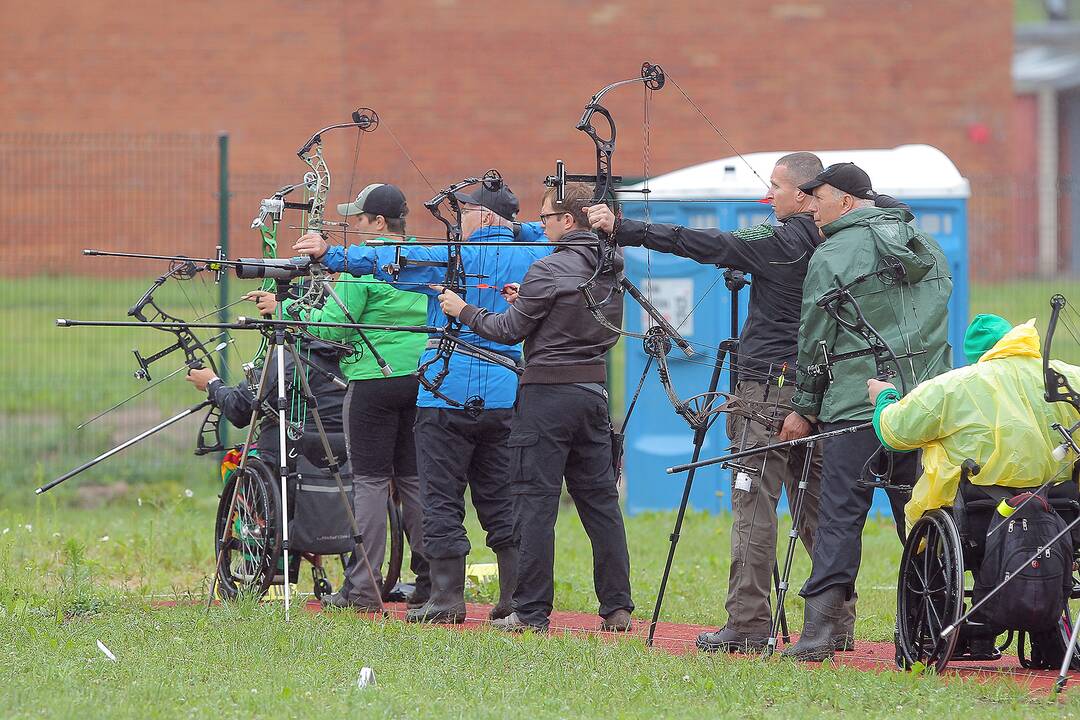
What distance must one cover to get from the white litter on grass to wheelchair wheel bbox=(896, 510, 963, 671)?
86.4 inches

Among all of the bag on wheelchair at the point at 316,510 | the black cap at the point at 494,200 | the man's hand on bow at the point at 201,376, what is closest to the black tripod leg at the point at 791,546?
the black cap at the point at 494,200

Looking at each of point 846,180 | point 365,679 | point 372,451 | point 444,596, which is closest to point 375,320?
point 372,451

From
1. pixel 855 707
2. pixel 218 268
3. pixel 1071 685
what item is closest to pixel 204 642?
pixel 218 268

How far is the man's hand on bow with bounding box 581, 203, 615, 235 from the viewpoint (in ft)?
22.4

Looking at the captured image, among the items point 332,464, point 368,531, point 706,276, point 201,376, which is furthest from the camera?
point 706,276

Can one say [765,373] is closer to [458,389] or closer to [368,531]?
[458,389]

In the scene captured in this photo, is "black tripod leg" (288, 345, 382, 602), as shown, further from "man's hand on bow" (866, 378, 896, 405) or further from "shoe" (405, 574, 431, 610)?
"man's hand on bow" (866, 378, 896, 405)

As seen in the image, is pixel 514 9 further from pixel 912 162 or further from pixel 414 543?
pixel 414 543

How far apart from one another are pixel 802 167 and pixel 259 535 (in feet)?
10.8

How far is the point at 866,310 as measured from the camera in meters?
6.78

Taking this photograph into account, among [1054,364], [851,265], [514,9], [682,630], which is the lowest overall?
[682,630]

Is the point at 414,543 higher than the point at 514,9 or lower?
lower

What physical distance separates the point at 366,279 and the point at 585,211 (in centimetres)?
162

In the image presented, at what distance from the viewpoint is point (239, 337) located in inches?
545
